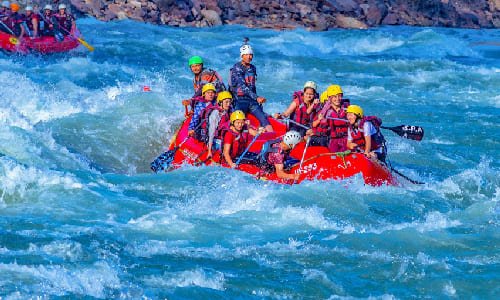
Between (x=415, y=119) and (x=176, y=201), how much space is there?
800cm

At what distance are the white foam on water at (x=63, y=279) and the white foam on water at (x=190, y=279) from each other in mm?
375

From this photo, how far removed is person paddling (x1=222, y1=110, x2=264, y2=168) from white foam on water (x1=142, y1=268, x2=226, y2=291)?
310 cm

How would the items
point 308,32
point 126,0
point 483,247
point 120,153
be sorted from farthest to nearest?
point 126,0
point 308,32
point 120,153
point 483,247

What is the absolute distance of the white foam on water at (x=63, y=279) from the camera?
635 cm

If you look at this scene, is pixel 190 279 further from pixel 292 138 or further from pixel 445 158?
pixel 445 158

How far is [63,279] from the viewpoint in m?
Answer: 6.52

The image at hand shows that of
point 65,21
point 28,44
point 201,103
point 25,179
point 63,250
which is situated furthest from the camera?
point 65,21

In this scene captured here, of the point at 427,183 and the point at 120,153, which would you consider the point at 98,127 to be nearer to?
the point at 120,153

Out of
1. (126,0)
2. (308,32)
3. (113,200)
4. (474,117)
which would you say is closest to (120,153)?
(113,200)

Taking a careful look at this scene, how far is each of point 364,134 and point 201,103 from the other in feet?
9.45

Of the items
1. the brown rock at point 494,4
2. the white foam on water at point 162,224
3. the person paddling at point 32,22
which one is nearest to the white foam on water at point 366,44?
the person paddling at point 32,22

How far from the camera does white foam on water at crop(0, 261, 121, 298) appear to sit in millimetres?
6348

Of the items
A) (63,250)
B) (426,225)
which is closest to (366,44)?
(426,225)

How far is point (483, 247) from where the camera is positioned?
25.3ft
